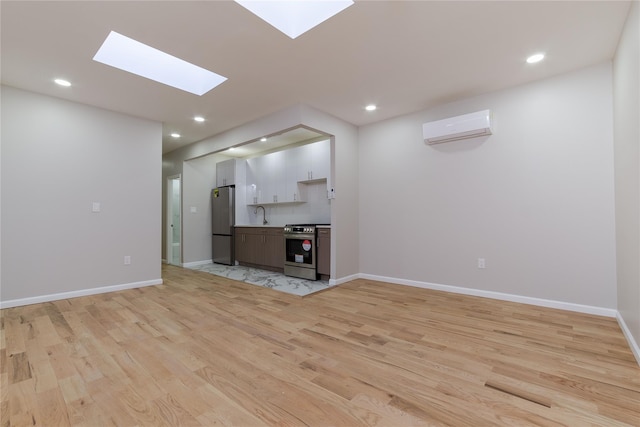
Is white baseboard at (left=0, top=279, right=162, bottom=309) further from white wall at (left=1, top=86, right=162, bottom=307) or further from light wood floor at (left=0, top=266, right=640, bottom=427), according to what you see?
light wood floor at (left=0, top=266, right=640, bottom=427)

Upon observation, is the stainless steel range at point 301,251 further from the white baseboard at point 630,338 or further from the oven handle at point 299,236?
the white baseboard at point 630,338

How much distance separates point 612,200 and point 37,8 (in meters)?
5.16

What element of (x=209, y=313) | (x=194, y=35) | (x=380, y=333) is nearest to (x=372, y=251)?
(x=380, y=333)

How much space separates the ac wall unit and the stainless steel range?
2204 mm

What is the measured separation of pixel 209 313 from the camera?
2996 mm

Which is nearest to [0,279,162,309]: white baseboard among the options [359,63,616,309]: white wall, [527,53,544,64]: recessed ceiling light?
[359,63,616,309]: white wall

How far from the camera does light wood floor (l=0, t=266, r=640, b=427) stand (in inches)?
57.2

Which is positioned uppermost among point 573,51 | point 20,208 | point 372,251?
point 573,51

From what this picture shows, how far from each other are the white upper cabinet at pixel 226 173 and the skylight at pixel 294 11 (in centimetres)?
408

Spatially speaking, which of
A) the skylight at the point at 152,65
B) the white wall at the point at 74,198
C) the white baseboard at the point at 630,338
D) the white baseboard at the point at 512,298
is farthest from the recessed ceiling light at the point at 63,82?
the white baseboard at the point at 630,338

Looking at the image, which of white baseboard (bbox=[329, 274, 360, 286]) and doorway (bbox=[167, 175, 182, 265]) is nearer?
white baseboard (bbox=[329, 274, 360, 286])

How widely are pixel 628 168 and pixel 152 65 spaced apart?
4.54 m

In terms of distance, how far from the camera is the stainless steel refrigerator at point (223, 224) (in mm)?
5961

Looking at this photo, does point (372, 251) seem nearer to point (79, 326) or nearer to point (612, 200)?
point (612, 200)
